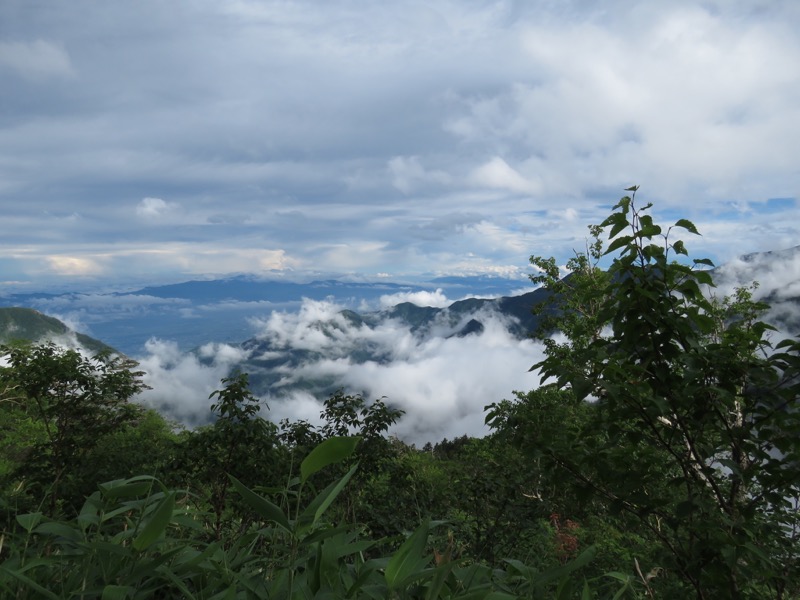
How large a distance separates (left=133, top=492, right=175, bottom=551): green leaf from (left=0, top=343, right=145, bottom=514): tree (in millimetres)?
7836

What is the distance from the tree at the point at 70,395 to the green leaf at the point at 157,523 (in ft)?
25.7

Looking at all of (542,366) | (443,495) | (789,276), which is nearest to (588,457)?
(542,366)

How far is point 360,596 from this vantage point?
984 mm

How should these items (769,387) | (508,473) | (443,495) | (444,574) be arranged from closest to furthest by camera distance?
(444,574)
(769,387)
(508,473)
(443,495)

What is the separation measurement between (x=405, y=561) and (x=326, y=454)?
0.24m

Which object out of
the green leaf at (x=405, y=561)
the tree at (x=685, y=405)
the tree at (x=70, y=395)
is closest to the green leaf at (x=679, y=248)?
the tree at (x=685, y=405)

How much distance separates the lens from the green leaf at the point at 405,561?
36.3 inches

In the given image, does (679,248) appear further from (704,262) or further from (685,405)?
(685,405)

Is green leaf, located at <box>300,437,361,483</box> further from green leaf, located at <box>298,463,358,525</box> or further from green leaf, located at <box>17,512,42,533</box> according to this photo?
green leaf, located at <box>17,512,42,533</box>

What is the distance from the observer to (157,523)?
3.17ft

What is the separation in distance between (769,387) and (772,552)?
0.83 m

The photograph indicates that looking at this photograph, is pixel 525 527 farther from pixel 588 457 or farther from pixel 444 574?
pixel 444 574

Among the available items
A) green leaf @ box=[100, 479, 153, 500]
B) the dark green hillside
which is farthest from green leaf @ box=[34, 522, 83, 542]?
the dark green hillside

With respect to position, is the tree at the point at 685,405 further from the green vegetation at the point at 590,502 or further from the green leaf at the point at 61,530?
the green leaf at the point at 61,530
